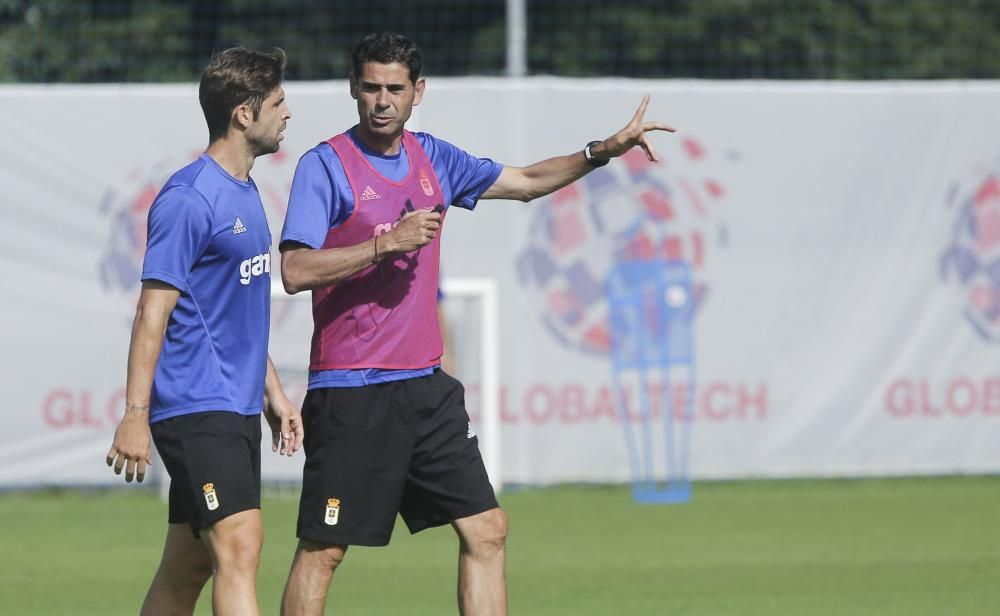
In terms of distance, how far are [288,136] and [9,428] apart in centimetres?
292

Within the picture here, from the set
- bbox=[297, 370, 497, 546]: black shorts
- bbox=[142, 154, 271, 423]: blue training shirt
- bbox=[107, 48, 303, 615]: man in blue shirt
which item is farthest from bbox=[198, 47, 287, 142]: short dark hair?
bbox=[297, 370, 497, 546]: black shorts

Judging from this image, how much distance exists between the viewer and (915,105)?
1331cm

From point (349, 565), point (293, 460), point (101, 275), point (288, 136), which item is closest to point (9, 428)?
point (101, 275)

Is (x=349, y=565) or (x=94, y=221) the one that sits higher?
(x=94, y=221)

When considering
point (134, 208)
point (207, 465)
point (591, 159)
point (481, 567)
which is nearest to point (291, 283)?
point (207, 465)

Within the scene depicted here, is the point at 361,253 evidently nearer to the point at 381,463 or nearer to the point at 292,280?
the point at 292,280

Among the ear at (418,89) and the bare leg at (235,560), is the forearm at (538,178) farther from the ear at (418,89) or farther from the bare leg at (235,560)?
the bare leg at (235,560)

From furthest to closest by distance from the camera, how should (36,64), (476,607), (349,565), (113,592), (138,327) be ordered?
(36,64)
(349,565)
(113,592)
(476,607)
(138,327)

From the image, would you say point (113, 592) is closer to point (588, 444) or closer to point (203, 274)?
point (203, 274)

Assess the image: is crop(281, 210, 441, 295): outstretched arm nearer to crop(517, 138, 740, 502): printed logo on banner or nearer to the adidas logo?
the adidas logo

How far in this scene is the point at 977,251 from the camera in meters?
13.3

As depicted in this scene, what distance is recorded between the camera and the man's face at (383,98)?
6.21 m

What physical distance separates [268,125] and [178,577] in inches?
61.9

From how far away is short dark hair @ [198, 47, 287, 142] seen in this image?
578cm
